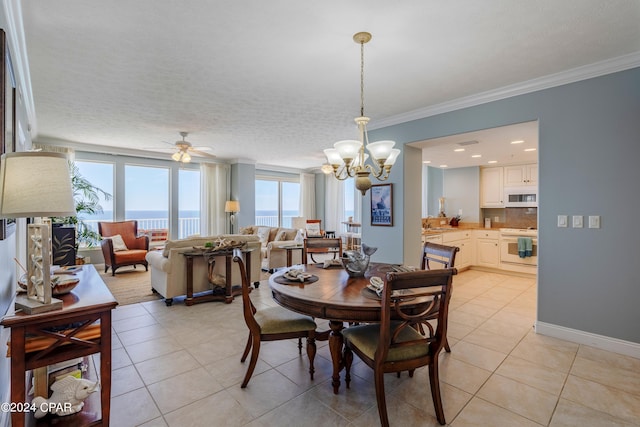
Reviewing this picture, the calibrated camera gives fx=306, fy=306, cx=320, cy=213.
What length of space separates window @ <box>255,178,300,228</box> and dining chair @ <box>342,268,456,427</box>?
26.1 ft

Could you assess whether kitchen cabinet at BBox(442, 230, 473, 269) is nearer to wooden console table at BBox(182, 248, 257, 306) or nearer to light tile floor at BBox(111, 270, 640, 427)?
light tile floor at BBox(111, 270, 640, 427)

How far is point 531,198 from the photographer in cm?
593

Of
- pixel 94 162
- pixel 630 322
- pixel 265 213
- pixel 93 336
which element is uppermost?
pixel 94 162

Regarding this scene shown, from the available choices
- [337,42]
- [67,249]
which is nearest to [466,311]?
[337,42]

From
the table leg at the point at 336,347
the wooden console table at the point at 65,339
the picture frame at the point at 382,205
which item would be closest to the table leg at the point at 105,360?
the wooden console table at the point at 65,339

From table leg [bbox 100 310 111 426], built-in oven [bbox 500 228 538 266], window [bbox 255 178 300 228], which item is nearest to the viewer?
table leg [bbox 100 310 111 426]

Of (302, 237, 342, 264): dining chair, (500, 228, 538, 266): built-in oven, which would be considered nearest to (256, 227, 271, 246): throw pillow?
(302, 237, 342, 264): dining chair

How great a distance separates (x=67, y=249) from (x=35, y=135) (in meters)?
2.43

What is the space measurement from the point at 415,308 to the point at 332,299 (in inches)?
20.1

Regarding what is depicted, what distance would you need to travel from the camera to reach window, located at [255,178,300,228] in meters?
9.58

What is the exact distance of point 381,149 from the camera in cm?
249

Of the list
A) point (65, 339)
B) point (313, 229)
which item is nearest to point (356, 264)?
point (65, 339)

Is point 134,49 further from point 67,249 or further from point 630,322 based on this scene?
point 630,322

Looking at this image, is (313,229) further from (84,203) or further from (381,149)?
(381,149)
